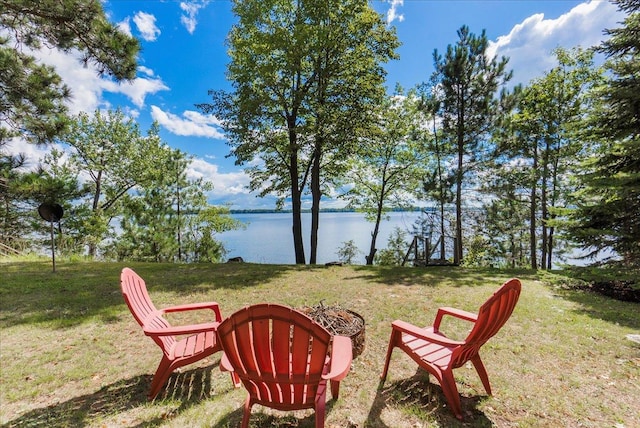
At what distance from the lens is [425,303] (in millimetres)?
4926

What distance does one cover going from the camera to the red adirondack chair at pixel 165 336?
2348 mm

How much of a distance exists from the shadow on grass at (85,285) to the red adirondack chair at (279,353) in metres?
3.66

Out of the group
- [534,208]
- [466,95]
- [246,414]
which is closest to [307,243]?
[534,208]

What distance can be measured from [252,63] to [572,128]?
8.95 m

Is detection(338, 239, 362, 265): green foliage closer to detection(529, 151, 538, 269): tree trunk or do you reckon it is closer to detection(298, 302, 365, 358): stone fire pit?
detection(529, 151, 538, 269): tree trunk

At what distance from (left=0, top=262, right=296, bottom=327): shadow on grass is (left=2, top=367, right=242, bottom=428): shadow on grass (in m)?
2.01

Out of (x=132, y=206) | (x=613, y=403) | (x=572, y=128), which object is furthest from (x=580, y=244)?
(x=132, y=206)

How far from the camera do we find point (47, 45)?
4.91 meters

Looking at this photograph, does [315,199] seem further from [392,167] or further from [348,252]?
[348,252]

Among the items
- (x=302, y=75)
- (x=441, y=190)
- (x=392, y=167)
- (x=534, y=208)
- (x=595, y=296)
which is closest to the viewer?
(x=595, y=296)

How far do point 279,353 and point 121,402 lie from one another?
1.81 metres

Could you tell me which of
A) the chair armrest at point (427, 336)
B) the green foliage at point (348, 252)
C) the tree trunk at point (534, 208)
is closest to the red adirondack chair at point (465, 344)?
the chair armrest at point (427, 336)

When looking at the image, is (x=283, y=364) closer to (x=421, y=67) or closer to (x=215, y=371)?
(x=215, y=371)

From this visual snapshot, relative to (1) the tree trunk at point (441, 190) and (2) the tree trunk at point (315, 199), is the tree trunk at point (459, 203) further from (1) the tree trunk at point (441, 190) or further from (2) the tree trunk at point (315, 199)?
(2) the tree trunk at point (315, 199)
